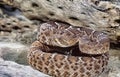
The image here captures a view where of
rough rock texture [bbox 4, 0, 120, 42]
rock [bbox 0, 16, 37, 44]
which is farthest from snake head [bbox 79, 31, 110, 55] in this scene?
rock [bbox 0, 16, 37, 44]

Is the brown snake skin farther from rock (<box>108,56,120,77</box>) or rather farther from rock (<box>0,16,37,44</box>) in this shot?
rock (<box>0,16,37,44</box>)

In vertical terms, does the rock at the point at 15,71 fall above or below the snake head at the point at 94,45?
below

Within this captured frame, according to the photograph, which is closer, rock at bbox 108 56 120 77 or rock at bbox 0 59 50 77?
rock at bbox 0 59 50 77

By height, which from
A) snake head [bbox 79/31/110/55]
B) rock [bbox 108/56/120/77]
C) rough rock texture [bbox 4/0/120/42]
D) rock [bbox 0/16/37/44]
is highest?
rough rock texture [bbox 4/0/120/42]

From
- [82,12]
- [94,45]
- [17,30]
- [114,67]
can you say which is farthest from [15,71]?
[17,30]

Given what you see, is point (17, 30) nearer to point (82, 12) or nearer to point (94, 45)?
point (82, 12)

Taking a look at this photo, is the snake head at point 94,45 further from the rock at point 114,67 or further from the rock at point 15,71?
the rock at point 15,71

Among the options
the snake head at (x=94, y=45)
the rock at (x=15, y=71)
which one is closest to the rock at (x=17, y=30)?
the snake head at (x=94, y=45)

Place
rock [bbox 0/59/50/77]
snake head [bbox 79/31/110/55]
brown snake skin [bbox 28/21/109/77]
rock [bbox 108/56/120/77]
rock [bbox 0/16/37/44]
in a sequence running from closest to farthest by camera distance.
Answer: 1. rock [bbox 0/59/50/77]
2. brown snake skin [bbox 28/21/109/77]
3. snake head [bbox 79/31/110/55]
4. rock [bbox 108/56/120/77]
5. rock [bbox 0/16/37/44]
